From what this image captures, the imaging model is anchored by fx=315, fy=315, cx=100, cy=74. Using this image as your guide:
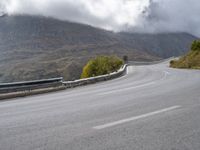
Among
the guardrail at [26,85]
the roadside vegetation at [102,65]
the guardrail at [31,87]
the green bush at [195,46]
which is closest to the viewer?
the guardrail at [31,87]

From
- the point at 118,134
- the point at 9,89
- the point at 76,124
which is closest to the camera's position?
the point at 118,134

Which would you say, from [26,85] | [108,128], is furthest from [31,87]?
[108,128]

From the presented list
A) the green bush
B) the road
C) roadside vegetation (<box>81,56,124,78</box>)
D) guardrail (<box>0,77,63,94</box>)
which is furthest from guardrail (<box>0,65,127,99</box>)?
the green bush

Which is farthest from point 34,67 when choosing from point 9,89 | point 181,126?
point 181,126

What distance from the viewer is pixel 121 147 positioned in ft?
17.6

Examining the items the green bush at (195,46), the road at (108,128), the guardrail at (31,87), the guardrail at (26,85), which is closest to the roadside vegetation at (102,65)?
the green bush at (195,46)

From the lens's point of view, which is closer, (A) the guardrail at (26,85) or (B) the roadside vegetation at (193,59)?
(A) the guardrail at (26,85)

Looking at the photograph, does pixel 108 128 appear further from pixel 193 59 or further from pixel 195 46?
pixel 195 46

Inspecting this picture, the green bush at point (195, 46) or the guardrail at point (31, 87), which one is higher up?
the green bush at point (195, 46)

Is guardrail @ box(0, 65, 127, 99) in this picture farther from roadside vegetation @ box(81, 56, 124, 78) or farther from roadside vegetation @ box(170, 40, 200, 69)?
roadside vegetation @ box(81, 56, 124, 78)

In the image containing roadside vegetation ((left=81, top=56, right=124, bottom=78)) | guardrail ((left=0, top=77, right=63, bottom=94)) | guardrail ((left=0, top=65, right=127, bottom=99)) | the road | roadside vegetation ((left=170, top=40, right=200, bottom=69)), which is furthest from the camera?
roadside vegetation ((left=81, top=56, right=124, bottom=78))

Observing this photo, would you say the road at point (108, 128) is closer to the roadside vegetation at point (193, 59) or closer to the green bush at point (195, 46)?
the roadside vegetation at point (193, 59)

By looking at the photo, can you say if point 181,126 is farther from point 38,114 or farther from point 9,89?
point 9,89

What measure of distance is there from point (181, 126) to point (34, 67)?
184 m
